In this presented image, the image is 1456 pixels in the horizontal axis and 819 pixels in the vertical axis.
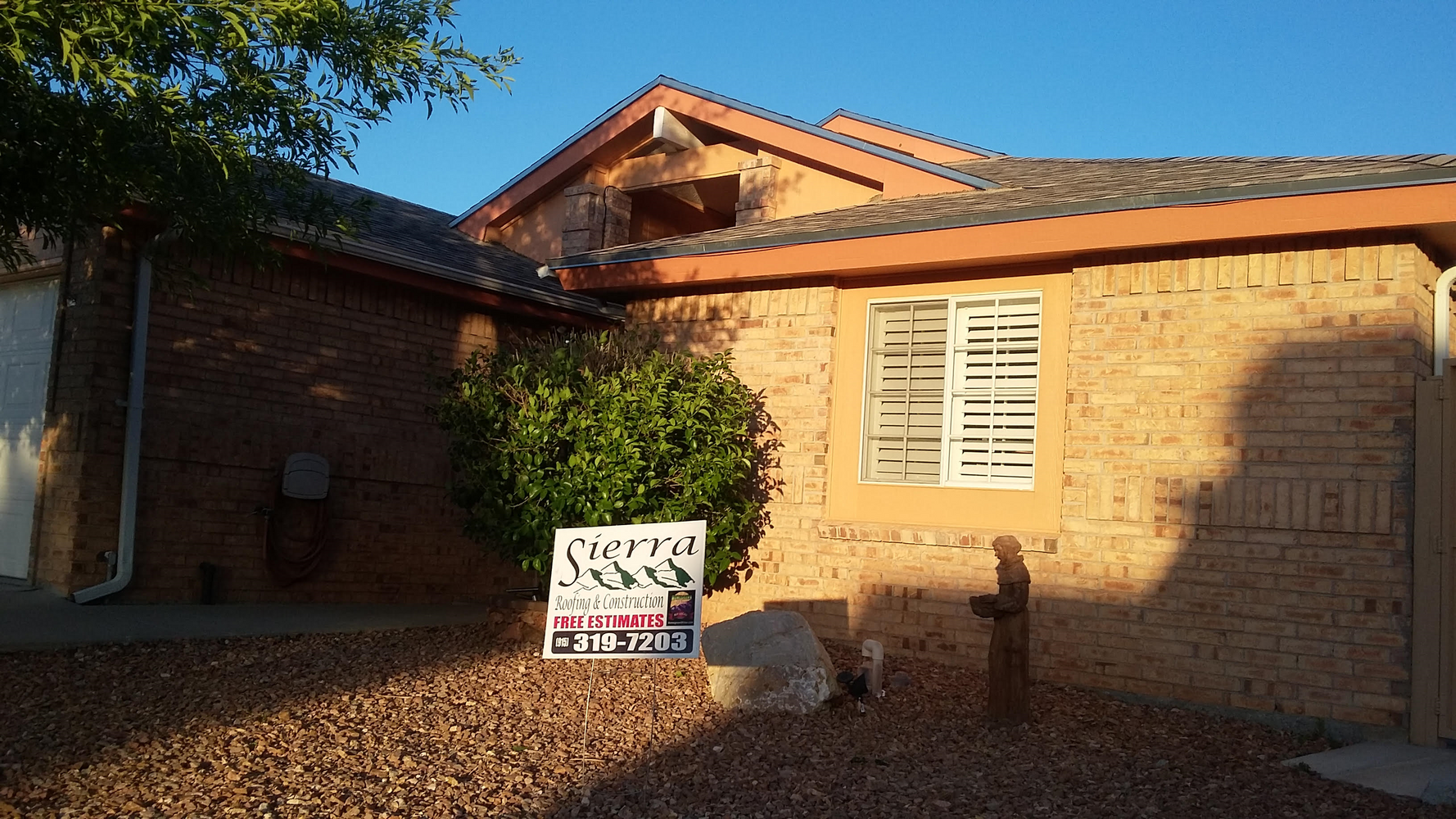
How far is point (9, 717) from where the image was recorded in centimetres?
636

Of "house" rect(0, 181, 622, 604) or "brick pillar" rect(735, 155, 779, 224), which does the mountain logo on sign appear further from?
"brick pillar" rect(735, 155, 779, 224)

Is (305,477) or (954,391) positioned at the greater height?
(954,391)

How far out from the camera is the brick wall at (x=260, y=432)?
963 centimetres

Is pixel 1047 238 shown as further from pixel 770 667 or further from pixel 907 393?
pixel 770 667

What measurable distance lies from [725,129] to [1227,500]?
8011 millimetres

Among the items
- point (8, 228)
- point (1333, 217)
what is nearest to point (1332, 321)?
point (1333, 217)

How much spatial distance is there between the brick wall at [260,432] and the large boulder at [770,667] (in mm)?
3991

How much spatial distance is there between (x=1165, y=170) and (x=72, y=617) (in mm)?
8470

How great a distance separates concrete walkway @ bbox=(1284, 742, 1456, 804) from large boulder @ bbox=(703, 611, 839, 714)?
2.51m

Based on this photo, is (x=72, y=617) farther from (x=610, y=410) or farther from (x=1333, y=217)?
(x=1333, y=217)

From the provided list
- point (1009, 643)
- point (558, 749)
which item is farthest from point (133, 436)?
point (1009, 643)

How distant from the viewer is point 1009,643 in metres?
6.96

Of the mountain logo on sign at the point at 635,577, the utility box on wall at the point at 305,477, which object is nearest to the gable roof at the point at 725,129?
the mountain logo on sign at the point at 635,577

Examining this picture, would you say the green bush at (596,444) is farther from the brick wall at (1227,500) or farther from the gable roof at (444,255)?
the gable roof at (444,255)
